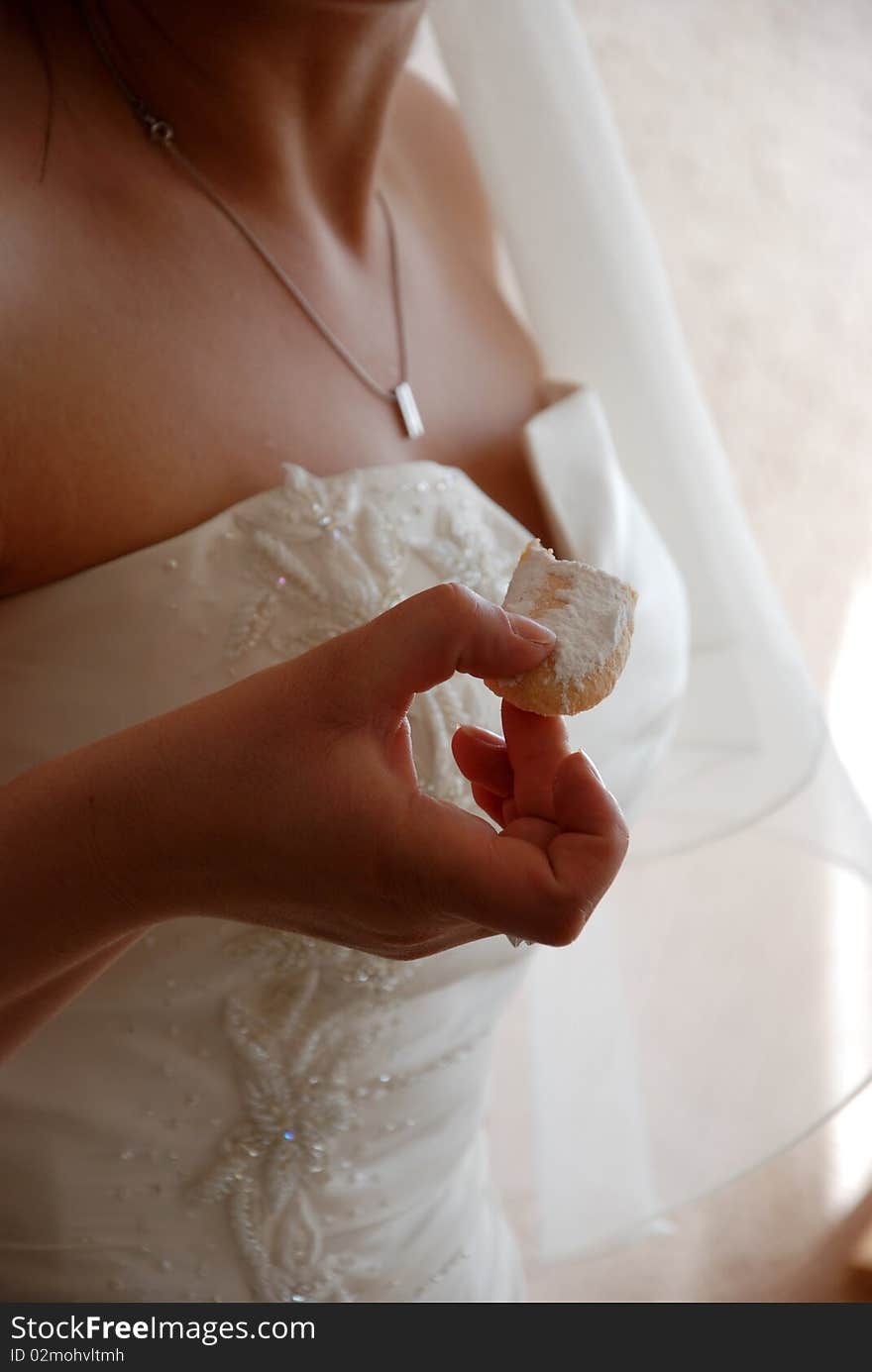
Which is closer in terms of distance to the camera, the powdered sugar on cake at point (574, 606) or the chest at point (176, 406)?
the powdered sugar on cake at point (574, 606)

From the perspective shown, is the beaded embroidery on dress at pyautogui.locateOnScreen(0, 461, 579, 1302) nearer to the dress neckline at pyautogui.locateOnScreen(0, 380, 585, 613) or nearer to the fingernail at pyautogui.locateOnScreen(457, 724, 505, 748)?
the dress neckline at pyautogui.locateOnScreen(0, 380, 585, 613)

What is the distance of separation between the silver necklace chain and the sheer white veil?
194 millimetres

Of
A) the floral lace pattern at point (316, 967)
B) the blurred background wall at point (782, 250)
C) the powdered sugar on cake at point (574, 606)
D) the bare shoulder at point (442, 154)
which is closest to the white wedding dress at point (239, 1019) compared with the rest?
the floral lace pattern at point (316, 967)

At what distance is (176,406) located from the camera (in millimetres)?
744

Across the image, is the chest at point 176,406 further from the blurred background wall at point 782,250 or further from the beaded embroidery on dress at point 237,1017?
the blurred background wall at point 782,250

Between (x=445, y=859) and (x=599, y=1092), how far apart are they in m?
0.69

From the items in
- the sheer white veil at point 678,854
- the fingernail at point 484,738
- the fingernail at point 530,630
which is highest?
the fingernail at point 530,630

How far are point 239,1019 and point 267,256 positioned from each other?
0.51m

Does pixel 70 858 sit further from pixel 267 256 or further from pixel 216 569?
pixel 267 256

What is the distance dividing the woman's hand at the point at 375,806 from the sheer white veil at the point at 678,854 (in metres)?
0.60

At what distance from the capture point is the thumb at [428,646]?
44 centimetres

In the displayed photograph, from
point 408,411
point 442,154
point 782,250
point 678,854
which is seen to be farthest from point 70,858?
point 782,250

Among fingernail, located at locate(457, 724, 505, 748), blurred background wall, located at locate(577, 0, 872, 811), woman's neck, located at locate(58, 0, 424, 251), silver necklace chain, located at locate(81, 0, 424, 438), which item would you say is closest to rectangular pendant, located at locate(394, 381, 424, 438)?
silver necklace chain, located at locate(81, 0, 424, 438)

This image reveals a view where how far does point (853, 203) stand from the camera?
2223mm
